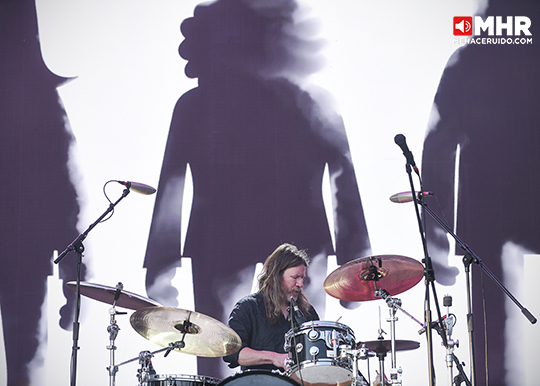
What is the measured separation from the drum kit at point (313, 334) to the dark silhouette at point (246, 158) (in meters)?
1.30

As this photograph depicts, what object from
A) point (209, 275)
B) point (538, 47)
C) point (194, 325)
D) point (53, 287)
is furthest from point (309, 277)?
point (538, 47)

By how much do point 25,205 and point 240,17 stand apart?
2612 mm

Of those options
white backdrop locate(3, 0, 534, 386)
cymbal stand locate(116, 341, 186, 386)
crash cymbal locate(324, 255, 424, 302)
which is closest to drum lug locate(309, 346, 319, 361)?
crash cymbal locate(324, 255, 424, 302)

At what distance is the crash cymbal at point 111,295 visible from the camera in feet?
12.6

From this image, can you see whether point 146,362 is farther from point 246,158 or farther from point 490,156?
point 490,156

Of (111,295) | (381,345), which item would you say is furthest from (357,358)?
(111,295)

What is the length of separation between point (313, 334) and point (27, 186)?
3.23 metres

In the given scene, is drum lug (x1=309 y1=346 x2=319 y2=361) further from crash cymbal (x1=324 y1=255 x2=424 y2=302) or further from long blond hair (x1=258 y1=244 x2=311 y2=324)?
long blond hair (x1=258 y1=244 x2=311 y2=324)

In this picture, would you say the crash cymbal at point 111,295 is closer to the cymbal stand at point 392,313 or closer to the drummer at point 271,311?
the drummer at point 271,311

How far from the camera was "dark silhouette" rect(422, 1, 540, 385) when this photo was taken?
5.33 meters

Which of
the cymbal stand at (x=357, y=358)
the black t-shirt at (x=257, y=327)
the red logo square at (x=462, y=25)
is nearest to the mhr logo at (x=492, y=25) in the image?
the red logo square at (x=462, y=25)

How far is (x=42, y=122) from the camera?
220 inches

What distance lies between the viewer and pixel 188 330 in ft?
12.2

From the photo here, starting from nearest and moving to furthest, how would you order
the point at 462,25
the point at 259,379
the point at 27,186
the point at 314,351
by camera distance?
1. the point at 259,379
2. the point at 314,351
3. the point at 27,186
4. the point at 462,25
